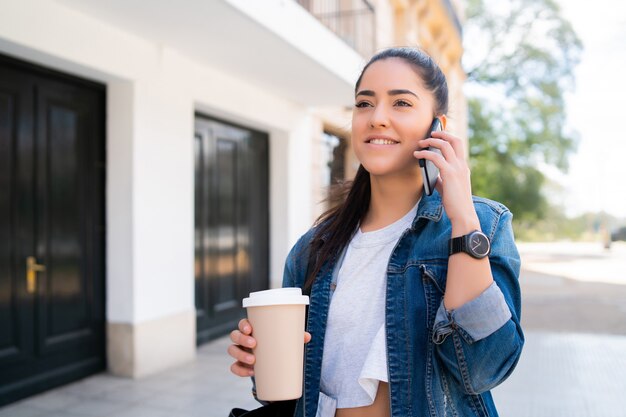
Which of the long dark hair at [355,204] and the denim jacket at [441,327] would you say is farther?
the long dark hair at [355,204]

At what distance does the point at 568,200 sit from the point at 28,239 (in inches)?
1874

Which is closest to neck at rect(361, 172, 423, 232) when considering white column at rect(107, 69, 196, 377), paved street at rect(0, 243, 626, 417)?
paved street at rect(0, 243, 626, 417)

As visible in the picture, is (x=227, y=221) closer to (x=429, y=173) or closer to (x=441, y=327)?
(x=429, y=173)

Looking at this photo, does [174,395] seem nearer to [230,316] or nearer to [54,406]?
[54,406]

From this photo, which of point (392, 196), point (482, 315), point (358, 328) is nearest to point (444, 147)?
point (392, 196)

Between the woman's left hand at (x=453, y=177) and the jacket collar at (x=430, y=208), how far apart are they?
6 centimetres

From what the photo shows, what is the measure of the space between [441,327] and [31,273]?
406 centimetres

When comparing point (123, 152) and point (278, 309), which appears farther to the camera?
point (123, 152)

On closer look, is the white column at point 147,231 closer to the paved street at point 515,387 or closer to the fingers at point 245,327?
the paved street at point 515,387

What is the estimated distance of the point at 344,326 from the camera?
138 centimetres

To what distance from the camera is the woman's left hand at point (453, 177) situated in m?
1.18

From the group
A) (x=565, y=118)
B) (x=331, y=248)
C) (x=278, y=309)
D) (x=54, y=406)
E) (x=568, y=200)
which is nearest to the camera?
(x=278, y=309)

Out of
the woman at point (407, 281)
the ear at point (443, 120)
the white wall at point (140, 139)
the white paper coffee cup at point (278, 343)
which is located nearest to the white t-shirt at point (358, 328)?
the woman at point (407, 281)

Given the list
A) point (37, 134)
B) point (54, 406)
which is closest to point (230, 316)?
point (54, 406)
